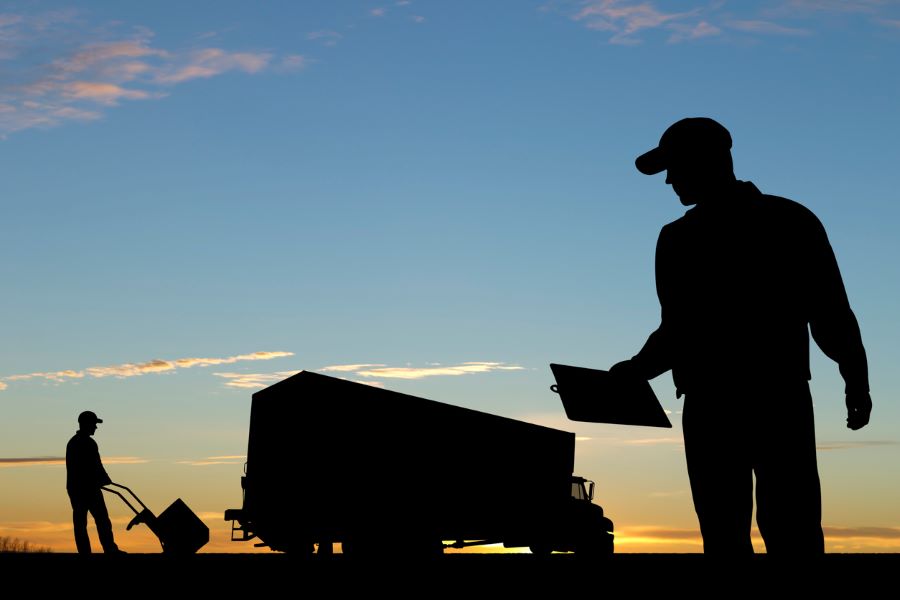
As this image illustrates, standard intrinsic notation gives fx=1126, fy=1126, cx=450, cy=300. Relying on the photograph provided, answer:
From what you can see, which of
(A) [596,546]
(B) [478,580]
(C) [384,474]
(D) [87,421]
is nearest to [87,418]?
(D) [87,421]

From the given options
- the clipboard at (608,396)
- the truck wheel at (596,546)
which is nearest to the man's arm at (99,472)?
the truck wheel at (596,546)

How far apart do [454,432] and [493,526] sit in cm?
145

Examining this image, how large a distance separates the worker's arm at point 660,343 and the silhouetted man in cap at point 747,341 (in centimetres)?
2

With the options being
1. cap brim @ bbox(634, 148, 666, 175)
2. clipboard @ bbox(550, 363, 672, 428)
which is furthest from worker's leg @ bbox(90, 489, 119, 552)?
cap brim @ bbox(634, 148, 666, 175)

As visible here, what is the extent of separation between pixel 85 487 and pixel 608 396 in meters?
12.7

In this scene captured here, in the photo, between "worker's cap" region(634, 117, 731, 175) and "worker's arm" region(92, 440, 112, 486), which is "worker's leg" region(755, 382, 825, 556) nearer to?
"worker's cap" region(634, 117, 731, 175)

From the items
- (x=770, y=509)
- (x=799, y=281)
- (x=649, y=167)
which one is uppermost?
(x=649, y=167)

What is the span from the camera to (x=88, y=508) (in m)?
16.1

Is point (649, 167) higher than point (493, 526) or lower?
higher

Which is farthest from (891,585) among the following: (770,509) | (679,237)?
(679,237)

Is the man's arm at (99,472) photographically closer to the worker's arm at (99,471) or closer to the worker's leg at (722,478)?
the worker's arm at (99,471)

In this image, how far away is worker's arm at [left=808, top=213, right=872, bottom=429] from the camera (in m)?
4.42

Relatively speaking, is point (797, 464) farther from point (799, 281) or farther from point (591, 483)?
point (591, 483)

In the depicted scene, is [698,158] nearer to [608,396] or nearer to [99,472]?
[608,396]
